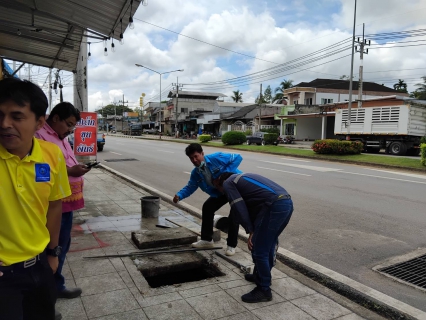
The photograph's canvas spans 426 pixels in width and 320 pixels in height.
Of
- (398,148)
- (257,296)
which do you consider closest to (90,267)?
(257,296)

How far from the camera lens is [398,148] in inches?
834

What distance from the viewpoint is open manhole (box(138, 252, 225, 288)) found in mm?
3836

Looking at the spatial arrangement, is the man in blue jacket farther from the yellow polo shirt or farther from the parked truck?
the parked truck

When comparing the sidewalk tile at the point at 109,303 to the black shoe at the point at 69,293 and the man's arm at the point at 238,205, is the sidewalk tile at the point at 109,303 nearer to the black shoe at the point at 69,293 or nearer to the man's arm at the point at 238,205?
the black shoe at the point at 69,293

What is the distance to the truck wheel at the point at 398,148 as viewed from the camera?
20.8 metres

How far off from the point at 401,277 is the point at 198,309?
2575 millimetres

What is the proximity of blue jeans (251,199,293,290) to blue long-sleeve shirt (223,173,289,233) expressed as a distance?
0.19 ft

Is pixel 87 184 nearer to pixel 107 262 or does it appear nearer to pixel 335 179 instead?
pixel 107 262

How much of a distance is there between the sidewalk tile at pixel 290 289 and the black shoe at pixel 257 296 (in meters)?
0.22

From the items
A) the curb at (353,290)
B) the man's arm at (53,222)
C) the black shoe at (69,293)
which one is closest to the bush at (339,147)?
the curb at (353,290)

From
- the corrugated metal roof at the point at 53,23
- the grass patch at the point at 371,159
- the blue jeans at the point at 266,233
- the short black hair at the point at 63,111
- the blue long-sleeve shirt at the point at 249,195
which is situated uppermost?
the corrugated metal roof at the point at 53,23

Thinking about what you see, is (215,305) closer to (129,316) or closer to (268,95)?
(129,316)

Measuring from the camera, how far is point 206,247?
4.45m

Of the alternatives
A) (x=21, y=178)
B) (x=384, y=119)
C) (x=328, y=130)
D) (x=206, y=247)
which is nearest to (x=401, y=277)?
(x=206, y=247)
